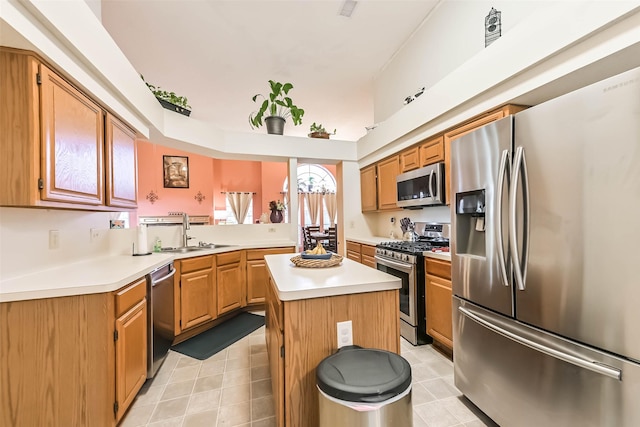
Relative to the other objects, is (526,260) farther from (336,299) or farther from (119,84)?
(119,84)

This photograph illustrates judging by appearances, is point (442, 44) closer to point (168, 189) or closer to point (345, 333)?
point (345, 333)

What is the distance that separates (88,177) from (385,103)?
3702 mm

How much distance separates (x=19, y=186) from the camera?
1.32 meters

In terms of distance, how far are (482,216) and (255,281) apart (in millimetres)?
2665

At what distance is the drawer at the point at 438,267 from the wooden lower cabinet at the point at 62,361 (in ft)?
7.54

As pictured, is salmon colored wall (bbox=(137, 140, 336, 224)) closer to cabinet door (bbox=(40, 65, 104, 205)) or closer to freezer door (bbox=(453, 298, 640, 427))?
cabinet door (bbox=(40, 65, 104, 205))

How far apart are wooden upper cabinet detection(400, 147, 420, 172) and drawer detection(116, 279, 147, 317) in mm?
2836

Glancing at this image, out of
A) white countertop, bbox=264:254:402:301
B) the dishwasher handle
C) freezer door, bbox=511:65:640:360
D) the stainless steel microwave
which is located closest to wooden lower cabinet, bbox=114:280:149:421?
the dishwasher handle

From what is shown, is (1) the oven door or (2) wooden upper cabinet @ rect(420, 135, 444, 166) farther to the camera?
(2) wooden upper cabinet @ rect(420, 135, 444, 166)

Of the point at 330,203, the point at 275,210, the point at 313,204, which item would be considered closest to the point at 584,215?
the point at 275,210

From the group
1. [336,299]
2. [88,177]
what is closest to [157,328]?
[88,177]

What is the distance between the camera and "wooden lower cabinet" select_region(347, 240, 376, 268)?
11.4 feet

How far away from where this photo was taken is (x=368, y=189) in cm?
422

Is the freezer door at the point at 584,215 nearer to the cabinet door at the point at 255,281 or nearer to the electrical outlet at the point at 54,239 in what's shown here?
the cabinet door at the point at 255,281
